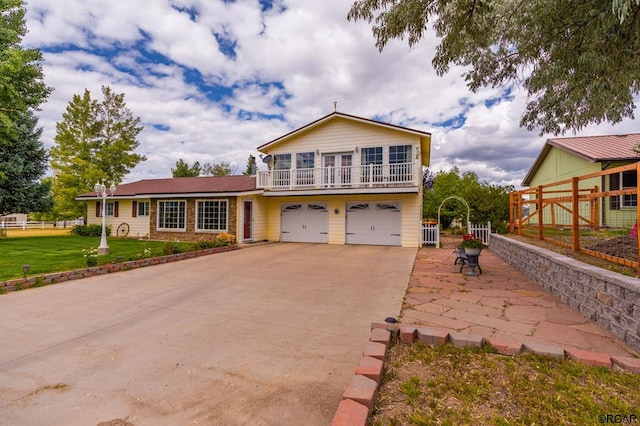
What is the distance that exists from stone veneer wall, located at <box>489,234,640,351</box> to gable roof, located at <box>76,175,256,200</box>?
12022 mm

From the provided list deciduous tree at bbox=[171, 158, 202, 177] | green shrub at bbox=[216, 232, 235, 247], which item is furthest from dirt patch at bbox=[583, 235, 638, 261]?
deciduous tree at bbox=[171, 158, 202, 177]

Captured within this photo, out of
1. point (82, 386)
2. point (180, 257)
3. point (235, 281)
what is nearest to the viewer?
point (82, 386)

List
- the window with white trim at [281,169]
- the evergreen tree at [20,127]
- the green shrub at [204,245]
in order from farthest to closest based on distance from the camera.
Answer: the window with white trim at [281,169], the evergreen tree at [20,127], the green shrub at [204,245]

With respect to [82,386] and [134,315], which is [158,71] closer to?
[134,315]

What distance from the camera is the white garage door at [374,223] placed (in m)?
14.0

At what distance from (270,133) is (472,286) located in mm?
20164

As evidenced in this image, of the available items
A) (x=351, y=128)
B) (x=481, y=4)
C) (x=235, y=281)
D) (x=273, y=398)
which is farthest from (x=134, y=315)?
(x=351, y=128)

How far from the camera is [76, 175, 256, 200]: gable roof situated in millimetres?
14836

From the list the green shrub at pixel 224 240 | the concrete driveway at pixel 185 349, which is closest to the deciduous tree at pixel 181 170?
Result: the green shrub at pixel 224 240

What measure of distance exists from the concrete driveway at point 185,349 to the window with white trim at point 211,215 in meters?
8.44

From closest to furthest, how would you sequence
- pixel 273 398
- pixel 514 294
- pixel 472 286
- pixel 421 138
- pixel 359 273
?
pixel 273 398 → pixel 514 294 → pixel 472 286 → pixel 359 273 → pixel 421 138

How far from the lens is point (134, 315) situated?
4348mm

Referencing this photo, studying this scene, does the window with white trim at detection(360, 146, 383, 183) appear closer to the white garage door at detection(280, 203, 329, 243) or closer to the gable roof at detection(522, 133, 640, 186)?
the white garage door at detection(280, 203, 329, 243)

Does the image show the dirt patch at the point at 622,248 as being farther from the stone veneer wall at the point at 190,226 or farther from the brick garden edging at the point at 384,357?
the stone veneer wall at the point at 190,226
